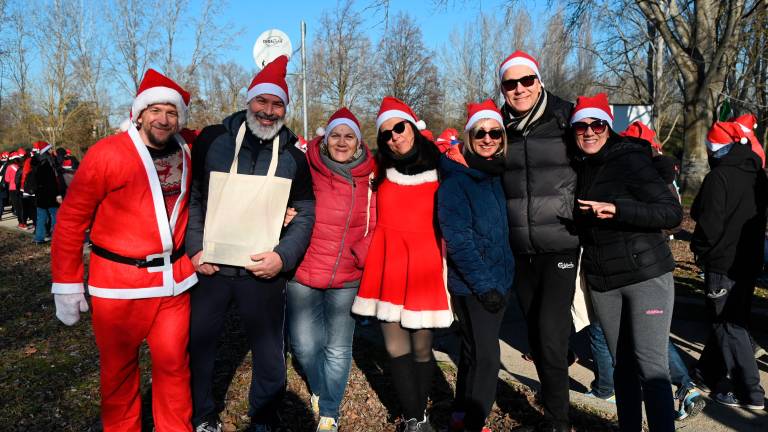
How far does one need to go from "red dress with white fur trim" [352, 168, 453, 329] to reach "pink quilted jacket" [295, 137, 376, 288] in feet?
0.48

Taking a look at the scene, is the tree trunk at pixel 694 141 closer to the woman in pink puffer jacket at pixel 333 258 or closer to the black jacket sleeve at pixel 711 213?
the black jacket sleeve at pixel 711 213

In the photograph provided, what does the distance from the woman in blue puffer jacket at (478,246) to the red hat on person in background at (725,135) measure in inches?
74.1

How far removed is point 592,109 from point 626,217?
24.8 inches

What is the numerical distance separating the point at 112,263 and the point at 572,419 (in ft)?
9.82

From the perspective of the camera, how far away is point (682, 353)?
4871 mm

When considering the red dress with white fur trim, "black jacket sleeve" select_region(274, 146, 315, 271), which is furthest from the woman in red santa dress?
"black jacket sleeve" select_region(274, 146, 315, 271)

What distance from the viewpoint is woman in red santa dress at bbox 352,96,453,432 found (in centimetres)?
316

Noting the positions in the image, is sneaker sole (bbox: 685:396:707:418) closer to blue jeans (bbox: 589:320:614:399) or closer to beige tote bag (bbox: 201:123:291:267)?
blue jeans (bbox: 589:320:614:399)

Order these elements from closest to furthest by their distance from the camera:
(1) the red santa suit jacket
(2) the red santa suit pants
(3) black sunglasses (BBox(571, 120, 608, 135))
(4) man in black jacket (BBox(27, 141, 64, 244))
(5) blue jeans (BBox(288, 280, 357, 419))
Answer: (1) the red santa suit jacket, (2) the red santa suit pants, (3) black sunglasses (BBox(571, 120, 608, 135)), (5) blue jeans (BBox(288, 280, 357, 419)), (4) man in black jacket (BBox(27, 141, 64, 244))

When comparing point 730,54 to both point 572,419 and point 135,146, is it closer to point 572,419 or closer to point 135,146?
point 572,419

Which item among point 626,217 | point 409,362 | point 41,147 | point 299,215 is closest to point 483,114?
point 626,217

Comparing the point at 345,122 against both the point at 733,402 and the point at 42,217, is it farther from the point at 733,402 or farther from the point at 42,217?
the point at 42,217

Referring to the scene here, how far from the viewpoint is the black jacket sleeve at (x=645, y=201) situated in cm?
274

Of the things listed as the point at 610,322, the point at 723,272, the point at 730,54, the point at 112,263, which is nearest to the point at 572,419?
the point at 610,322
